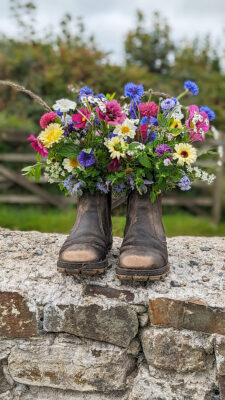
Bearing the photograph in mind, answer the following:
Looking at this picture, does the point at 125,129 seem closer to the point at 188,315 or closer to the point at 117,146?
the point at 117,146

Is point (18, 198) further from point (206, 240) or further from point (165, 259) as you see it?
point (165, 259)

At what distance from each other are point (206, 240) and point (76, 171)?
1041 mm

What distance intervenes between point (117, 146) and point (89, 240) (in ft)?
1.42

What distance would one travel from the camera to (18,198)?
20.0ft

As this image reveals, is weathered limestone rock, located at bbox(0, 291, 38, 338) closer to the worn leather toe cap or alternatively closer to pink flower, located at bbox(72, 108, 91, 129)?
the worn leather toe cap

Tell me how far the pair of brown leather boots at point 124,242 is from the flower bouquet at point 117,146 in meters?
0.07

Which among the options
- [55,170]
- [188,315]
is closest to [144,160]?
[55,170]

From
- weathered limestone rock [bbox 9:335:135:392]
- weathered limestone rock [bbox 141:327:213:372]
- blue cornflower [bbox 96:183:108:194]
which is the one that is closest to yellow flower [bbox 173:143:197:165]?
blue cornflower [bbox 96:183:108:194]

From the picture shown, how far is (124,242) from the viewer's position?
195 centimetres

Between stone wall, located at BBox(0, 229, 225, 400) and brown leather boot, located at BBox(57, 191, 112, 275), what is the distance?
0.36ft

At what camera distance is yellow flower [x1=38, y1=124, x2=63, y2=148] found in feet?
6.35

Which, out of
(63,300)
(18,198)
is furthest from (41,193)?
(63,300)

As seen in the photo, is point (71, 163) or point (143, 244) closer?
point (143, 244)

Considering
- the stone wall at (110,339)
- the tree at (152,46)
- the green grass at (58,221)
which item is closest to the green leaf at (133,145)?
the stone wall at (110,339)
